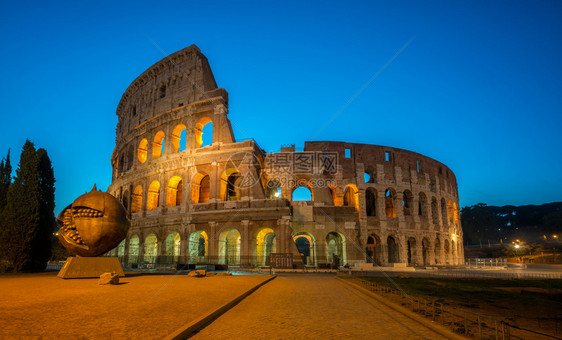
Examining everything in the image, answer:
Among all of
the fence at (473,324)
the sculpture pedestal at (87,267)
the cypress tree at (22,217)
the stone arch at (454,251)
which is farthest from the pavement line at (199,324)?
the stone arch at (454,251)

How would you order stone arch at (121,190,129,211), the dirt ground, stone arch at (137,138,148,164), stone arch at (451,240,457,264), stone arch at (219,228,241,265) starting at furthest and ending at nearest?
stone arch at (451,240,457,264), stone arch at (121,190,129,211), stone arch at (137,138,148,164), stone arch at (219,228,241,265), the dirt ground

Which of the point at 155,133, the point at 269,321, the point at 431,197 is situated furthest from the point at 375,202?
the point at 269,321

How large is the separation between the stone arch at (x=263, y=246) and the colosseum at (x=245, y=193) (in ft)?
0.54

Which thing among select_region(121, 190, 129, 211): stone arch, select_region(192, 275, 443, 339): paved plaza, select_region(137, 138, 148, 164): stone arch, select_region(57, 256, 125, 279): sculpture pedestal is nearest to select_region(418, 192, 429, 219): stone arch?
select_region(137, 138, 148, 164): stone arch

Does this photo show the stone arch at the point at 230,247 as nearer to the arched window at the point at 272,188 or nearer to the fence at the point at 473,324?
the arched window at the point at 272,188

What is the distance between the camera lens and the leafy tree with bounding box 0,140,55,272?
763 inches

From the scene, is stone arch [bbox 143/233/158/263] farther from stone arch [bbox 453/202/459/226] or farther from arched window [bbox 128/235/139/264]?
stone arch [bbox 453/202/459/226]

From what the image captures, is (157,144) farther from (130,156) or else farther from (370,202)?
(370,202)

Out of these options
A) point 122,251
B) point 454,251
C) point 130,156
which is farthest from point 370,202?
point 130,156

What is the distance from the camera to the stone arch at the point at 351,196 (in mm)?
35969

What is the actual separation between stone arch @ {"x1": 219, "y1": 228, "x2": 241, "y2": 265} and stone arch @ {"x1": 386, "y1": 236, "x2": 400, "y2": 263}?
52.6ft

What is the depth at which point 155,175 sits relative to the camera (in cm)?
3403

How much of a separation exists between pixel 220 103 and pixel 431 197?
2717cm

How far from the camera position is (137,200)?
36.6 meters
